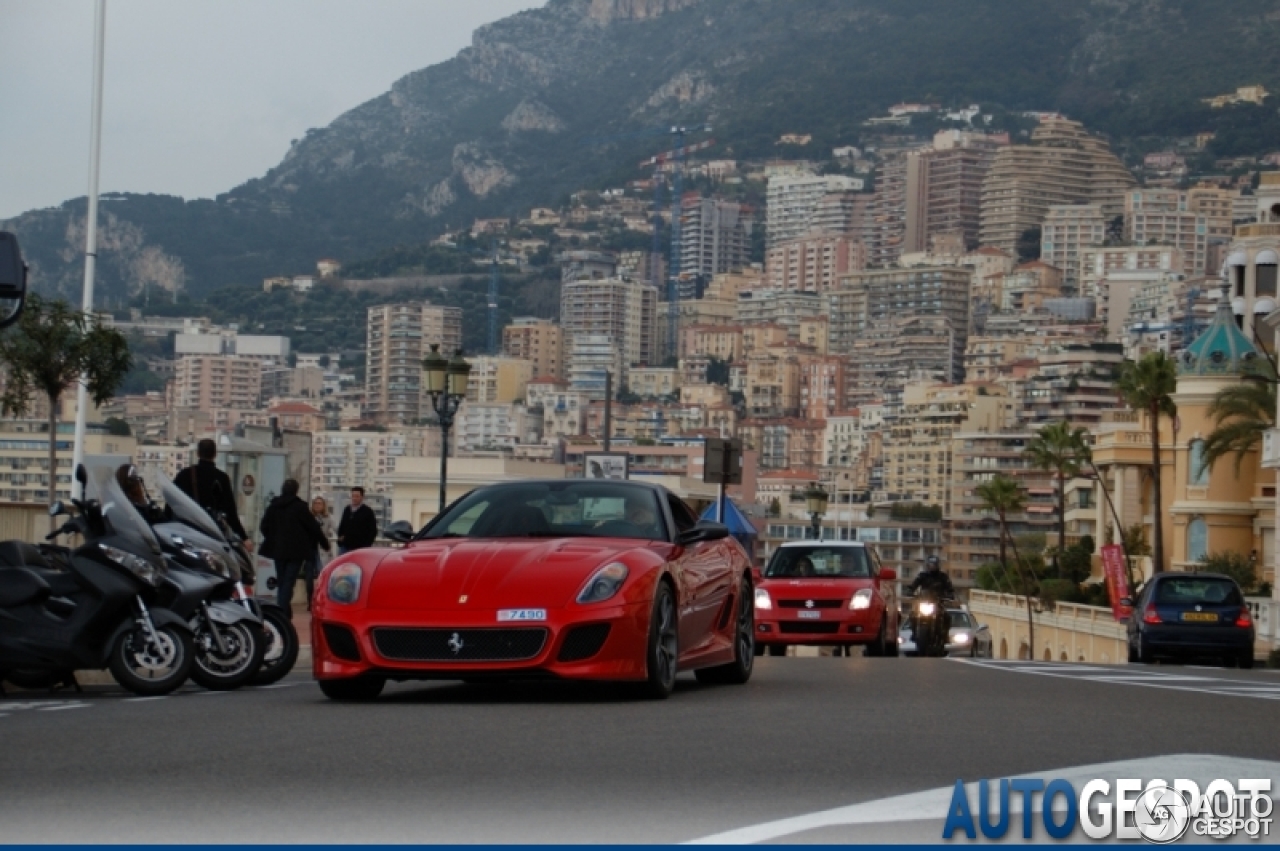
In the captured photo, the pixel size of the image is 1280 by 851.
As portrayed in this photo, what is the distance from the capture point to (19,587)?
13680 millimetres

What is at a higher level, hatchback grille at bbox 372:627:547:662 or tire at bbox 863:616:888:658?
hatchback grille at bbox 372:627:547:662

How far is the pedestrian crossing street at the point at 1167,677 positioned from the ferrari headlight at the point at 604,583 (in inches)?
191

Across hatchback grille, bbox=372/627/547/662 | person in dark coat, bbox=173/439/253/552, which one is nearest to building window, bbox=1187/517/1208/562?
person in dark coat, bbox=173/439/253/552

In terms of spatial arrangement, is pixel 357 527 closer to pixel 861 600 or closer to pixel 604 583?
pixel 861 600

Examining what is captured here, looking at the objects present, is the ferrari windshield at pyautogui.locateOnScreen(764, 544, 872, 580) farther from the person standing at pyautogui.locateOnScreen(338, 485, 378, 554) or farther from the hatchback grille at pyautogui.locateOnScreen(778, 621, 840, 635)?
the person standing at pyautogui.locateOnScreen(338, 485, 378, 554)

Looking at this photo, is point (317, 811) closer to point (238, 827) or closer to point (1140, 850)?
point (238, 827)

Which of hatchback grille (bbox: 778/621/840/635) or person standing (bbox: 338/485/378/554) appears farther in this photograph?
person standing (bbox: 338/485/378/554)

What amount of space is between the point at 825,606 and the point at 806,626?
285 millimetres

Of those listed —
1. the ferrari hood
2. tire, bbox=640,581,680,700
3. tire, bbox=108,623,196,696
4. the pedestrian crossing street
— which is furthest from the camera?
the pedestrian crossing street

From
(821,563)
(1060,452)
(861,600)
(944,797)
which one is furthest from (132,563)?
(1060,452)

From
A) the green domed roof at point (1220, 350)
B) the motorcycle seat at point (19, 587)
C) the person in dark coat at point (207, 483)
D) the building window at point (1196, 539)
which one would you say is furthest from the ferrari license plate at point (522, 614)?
the green domed roof at point (1220, 350)

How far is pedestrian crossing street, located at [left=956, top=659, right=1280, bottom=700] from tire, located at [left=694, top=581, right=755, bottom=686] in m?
2.88

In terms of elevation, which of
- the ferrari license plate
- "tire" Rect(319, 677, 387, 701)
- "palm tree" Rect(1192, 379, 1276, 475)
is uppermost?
"palm tree" Rect(1192, 379, 1276, 475)

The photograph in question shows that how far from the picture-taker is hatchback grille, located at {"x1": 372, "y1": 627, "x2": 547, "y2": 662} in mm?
12422
